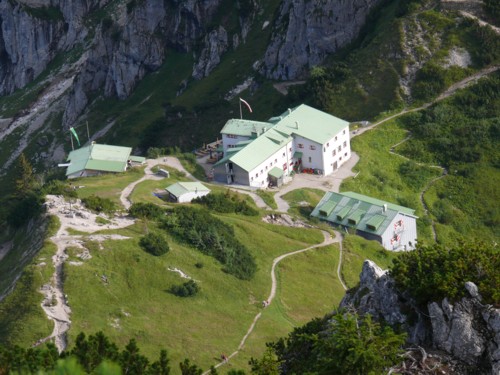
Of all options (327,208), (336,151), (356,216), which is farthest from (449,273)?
(336,151)

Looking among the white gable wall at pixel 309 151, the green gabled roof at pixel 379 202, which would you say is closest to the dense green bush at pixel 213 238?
the green gabled roof at pixel 379 202

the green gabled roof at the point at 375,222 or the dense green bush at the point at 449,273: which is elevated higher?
the dense green bush at the point at 449,273

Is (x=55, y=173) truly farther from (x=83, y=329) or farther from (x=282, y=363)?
(x=282, y=363)

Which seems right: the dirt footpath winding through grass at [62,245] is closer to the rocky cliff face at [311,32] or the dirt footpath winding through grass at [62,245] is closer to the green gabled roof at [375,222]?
the green gabled roof at [375,222]

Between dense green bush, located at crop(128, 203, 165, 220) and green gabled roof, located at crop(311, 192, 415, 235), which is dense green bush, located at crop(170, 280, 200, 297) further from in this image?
green gabled roof, located at crop(311, 192, 415, 235)

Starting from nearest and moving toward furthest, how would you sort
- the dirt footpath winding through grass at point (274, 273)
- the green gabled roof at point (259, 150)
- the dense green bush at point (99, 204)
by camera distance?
the dirt footpath winding through grass at point (274, 273) → the dense green bush at point (99, 204) → the green gabled roof at point (259, 150)

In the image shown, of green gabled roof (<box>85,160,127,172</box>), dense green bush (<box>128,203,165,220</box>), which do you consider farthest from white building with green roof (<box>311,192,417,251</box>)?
green gabled roof (<box>85,160,127,172</box>)
